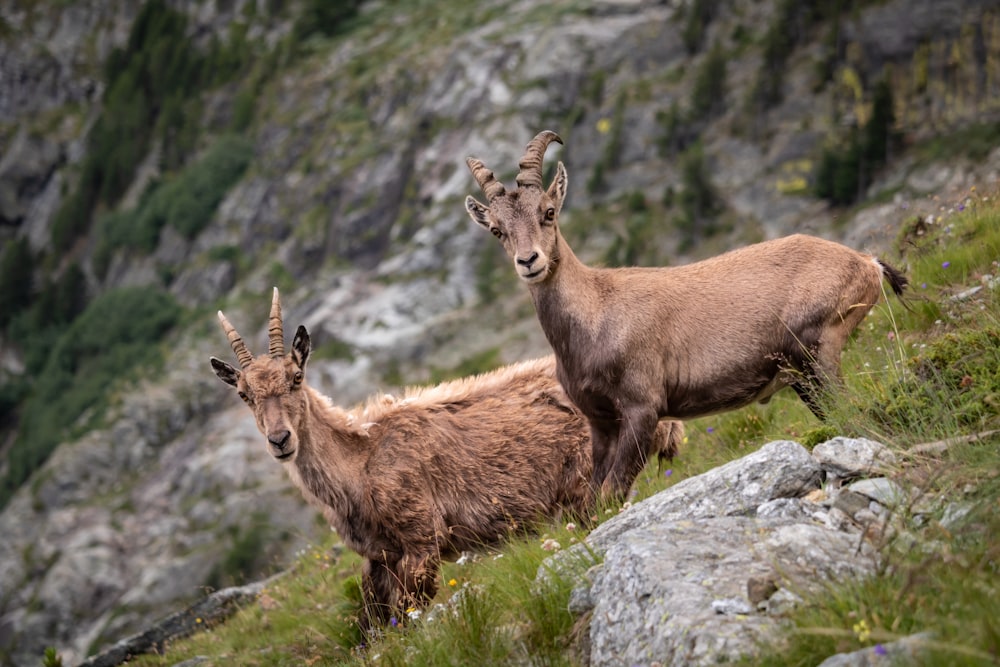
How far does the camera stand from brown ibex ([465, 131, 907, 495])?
24.7ft

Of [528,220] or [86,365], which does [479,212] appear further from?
[86,365]

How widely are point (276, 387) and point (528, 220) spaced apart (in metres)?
2.90

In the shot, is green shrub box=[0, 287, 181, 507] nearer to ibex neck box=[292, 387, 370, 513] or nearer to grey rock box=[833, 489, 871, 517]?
ibex neck box=[292, 387, 370, 513]

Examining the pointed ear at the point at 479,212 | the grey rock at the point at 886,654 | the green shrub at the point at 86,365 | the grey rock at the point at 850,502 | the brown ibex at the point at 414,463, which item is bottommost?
the green shrub at the point at 86,365

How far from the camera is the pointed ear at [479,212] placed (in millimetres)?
8609

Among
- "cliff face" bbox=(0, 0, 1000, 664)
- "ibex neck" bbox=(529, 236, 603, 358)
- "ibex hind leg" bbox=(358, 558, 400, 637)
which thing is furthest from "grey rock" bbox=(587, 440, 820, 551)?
"cliff face" bbox=(0, 0, 1000, 664)

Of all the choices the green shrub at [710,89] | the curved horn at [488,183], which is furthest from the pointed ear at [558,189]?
the green shrub at [710,89]

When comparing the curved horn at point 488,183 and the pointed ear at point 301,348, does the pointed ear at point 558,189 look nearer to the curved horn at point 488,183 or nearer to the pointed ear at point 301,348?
the curved horn at point 488,183

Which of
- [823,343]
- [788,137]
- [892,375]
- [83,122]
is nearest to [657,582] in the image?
[892,375]

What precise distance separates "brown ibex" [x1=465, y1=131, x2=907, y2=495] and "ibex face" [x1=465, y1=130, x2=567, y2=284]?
12mm

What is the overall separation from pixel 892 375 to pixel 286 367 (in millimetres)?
5420

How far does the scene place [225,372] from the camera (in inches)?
380

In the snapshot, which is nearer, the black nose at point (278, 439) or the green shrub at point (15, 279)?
the black nose at point (278, 439)

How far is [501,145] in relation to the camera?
62875mm
